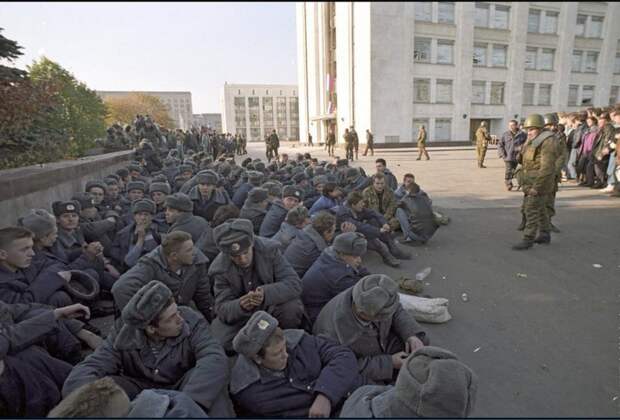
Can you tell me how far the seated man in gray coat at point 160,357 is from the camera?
1.92 metres

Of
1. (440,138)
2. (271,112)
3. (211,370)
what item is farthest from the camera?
(271,112)

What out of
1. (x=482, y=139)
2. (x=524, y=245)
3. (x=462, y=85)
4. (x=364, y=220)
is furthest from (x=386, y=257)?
(x=462, y=85)

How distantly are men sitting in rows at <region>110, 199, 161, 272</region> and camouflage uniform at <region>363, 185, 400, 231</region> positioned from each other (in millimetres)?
3041

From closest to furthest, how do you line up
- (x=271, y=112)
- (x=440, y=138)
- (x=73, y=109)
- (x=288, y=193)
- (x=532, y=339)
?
(x=532, y=339) < (x=288, y=193) < (x=73, y=109) < (x=440, y=138) < (x=271, y=112)

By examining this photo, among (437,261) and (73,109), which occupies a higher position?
(73,109)

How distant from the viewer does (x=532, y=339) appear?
2.96 m

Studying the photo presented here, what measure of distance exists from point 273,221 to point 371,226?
1.30m

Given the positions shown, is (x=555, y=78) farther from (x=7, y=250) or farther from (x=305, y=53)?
(x=7, y=250)

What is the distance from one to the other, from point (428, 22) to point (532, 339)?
2864 cm

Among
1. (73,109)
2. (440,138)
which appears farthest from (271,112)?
Result: (73,109)

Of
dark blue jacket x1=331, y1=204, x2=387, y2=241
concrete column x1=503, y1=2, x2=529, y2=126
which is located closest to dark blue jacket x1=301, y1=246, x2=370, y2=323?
dark blue jacket x1=331, y1=204, x2=387, y2=241

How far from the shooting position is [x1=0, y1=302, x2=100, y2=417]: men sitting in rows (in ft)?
6.46

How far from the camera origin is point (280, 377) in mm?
2037

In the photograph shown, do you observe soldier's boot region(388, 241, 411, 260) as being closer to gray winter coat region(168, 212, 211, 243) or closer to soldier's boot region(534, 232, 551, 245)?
soldier's boot region(534, 232, 551, 245)
